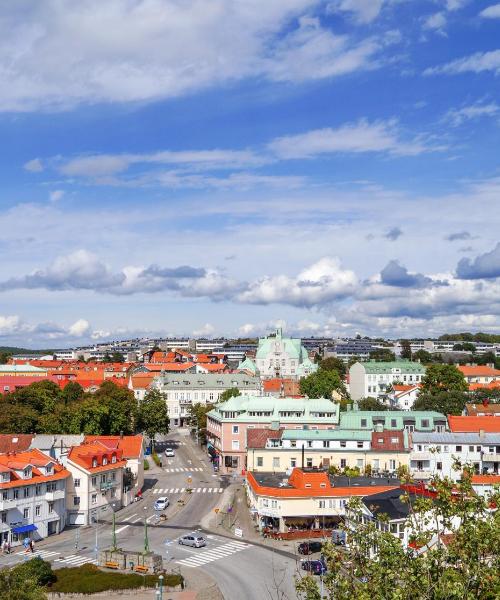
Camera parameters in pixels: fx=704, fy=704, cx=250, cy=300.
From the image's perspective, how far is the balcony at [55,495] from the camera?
190 feet

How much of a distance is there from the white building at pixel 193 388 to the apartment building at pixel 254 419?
50654 mm

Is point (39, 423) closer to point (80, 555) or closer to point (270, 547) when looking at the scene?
point (80, 555)

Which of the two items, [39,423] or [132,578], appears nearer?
[132,578]

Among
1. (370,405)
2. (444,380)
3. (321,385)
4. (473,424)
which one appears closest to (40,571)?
(473,424)

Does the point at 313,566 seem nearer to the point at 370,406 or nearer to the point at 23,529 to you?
the point at 23,529

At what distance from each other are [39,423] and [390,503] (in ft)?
171

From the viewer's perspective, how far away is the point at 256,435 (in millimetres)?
75938

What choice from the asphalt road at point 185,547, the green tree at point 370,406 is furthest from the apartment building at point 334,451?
the green tree at point 370,406

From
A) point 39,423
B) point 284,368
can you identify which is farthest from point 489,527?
point 284,368

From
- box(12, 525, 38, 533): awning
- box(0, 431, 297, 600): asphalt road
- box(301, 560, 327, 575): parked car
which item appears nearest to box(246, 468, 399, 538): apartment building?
box(0, 431, 297, 600): asphalt road

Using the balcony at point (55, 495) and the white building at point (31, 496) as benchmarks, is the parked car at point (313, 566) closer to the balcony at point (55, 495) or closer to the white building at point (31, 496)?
the white building at point (31, 496)

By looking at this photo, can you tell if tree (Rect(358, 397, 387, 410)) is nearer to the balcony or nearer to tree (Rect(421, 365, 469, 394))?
tree (Rect(421, 365, 469, 394))

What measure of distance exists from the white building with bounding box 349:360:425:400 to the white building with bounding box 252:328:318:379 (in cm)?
2348

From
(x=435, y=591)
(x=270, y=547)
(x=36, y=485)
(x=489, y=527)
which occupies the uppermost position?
(x=489, y=527)
